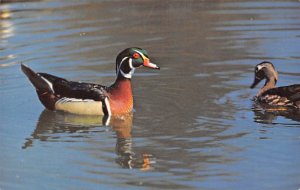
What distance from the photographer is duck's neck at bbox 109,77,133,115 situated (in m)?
14.0

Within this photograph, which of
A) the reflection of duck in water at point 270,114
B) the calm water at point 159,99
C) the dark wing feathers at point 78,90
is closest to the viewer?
the calm water at point 159,99

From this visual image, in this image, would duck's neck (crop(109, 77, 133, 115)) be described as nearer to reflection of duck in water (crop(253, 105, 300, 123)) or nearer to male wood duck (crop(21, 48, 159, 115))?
male wood duck (crop(21, 48, 159, 115))

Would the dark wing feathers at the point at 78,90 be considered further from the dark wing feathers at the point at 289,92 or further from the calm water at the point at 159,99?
the dark wing feathers at the point at 289,92

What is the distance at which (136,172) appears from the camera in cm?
1102

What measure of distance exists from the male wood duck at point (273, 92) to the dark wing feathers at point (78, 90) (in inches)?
102

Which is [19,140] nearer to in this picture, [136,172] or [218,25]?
[136,172]

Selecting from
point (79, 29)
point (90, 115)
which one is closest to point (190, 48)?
point (79, 29)

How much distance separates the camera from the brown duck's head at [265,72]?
590 inches

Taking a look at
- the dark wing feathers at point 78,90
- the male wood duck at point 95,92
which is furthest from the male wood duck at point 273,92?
the dark wing feathers at point 78,90

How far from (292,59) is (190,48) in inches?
94.0

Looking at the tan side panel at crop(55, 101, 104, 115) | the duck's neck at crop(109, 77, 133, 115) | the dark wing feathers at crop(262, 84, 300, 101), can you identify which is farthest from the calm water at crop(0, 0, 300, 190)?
the dark wing feathers at crop(262, 84, 300, 101)

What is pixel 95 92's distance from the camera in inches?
552

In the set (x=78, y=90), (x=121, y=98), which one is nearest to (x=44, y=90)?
(x=78, y=90)

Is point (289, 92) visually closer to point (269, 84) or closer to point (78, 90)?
point (269, 84)
